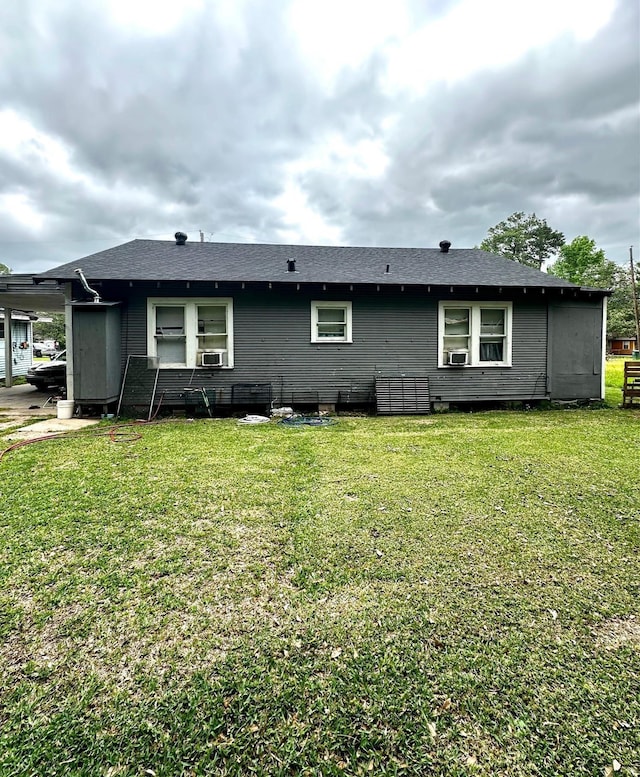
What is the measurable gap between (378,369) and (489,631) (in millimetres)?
6703

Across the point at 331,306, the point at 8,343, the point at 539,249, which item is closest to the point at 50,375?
the point at 8,343

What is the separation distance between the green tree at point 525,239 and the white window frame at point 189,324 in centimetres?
3577

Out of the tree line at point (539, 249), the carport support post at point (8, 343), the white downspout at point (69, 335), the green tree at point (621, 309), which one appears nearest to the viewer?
the white downspout at point (69, 335)

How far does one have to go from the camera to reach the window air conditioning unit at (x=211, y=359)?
7.84 meters

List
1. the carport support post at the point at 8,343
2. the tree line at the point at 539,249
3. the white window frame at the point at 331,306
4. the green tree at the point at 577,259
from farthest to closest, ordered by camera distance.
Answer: the tree line at the point at 539,249, the green tree at the point at 577,259, the carport support post at the point at 8,343, the white window frame at the point at 331,306

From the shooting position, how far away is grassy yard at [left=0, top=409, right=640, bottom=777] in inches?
50.1

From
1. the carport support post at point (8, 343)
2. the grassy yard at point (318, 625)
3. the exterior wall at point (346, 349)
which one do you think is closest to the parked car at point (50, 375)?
the carport support post at point (8, 343)

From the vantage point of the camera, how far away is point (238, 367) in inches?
316

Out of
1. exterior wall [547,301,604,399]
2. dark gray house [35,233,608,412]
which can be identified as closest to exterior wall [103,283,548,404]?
dark gray house [35,233,608,412]

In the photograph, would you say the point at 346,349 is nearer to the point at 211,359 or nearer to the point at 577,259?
the point at 211,359

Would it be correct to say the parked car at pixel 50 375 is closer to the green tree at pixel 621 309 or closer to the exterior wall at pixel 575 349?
the exterior wall at pixel 575 349

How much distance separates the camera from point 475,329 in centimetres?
848

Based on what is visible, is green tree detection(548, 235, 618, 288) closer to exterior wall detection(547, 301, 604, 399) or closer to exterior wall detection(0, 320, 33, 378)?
exterior wall detection(547, 301, 604, 399)

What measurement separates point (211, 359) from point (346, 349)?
2921mm
